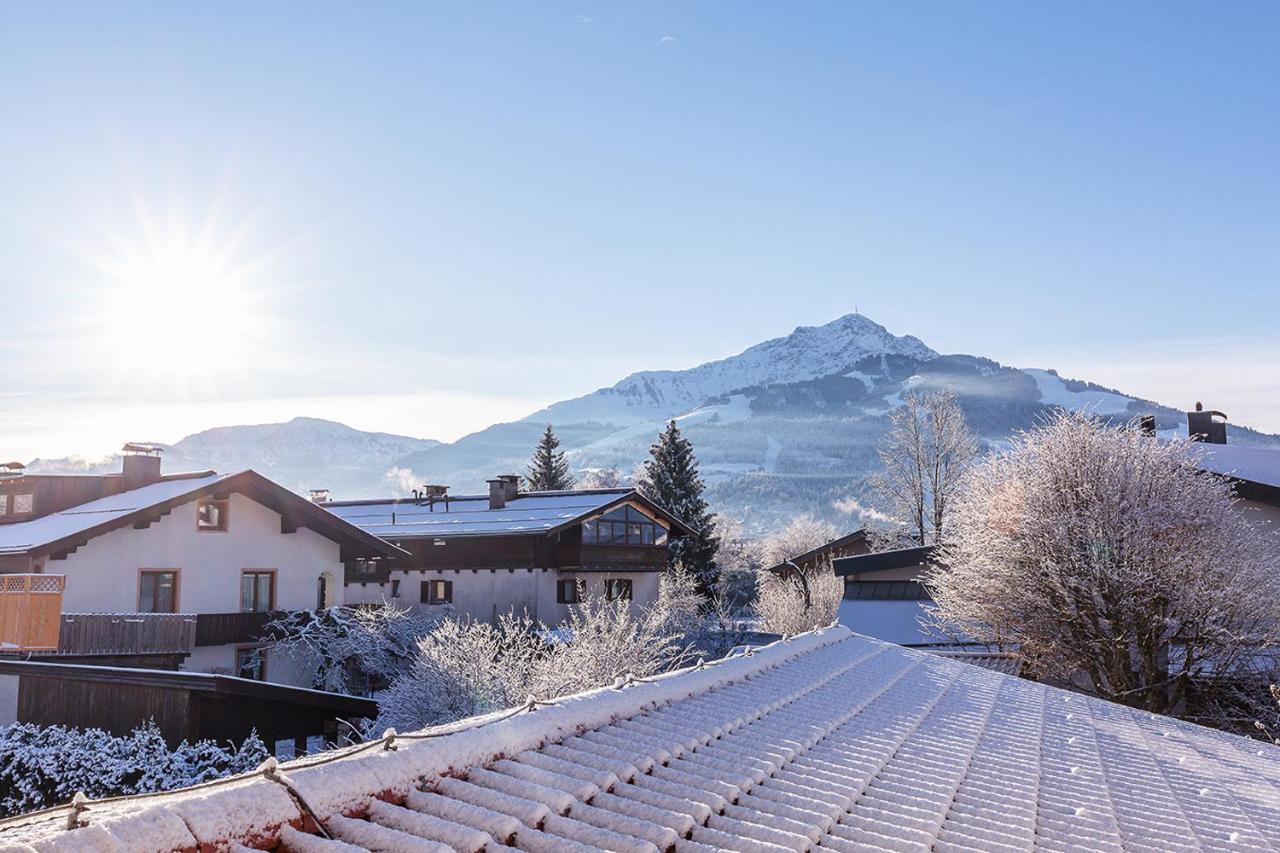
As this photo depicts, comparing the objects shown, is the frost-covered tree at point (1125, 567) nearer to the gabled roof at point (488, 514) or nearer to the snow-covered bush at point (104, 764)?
the snow-covered bush at point (104, 764)

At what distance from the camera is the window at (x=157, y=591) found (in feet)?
82.6

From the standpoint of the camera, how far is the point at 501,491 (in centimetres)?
4334

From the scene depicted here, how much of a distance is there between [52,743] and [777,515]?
563 feet

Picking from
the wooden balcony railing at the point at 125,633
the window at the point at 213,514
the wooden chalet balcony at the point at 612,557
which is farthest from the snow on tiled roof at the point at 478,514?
the wooden balcony railing at the point at 125,633

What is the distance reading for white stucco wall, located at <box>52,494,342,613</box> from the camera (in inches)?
947

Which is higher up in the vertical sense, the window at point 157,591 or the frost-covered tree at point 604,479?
the frost-covered tree at point 604,479

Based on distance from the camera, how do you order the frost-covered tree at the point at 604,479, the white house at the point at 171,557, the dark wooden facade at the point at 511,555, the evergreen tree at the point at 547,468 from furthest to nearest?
the frost-covered tree at the point at 604,479 → the evergreen tree at the point at 547,468 → the dark wooden facade at the point at 511,555 → the white house at the point at 171,557

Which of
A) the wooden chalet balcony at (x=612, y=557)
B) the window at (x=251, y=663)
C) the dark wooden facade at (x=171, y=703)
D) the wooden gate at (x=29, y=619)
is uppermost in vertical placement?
the wooden chalet balcony at (x=612, y=557)

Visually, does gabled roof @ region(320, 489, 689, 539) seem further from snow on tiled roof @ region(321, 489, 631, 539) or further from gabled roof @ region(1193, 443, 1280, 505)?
gabled roof @ region(1193, 443, 1280, 505)

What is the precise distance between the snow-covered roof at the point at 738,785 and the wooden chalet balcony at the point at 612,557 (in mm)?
28768

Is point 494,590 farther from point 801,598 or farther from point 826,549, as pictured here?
point 826,549

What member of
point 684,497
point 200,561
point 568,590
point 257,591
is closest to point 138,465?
point 200,561

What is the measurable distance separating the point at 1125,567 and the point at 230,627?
69.0 feet

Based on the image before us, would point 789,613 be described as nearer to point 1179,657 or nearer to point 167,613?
point 1179,657
